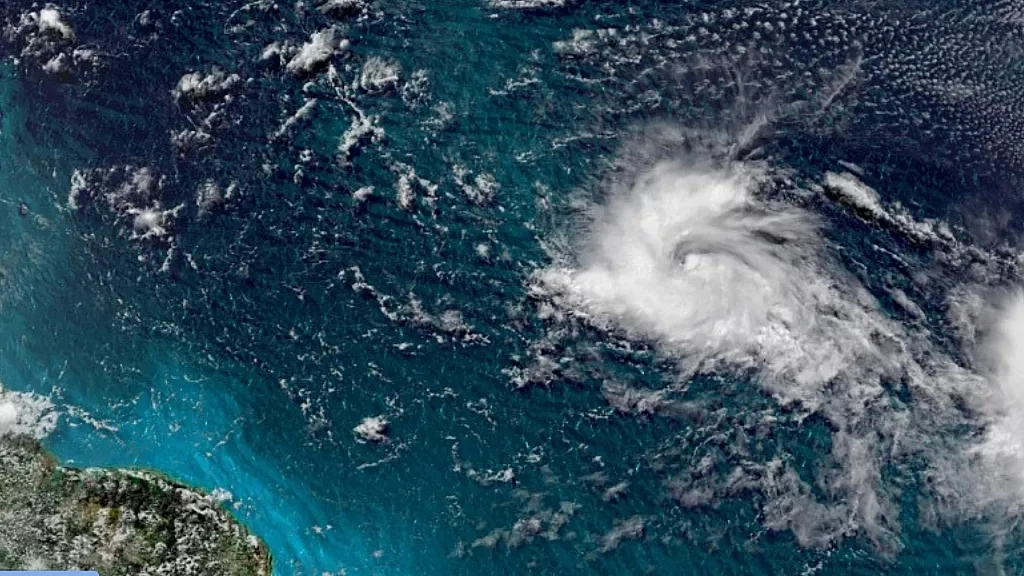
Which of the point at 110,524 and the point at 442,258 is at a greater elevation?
the point at 442,258

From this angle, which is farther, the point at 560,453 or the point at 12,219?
the point at 12,219

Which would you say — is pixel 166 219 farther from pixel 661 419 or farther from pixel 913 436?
pixel 913 436

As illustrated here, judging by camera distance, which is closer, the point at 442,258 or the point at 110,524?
the point at 110,524

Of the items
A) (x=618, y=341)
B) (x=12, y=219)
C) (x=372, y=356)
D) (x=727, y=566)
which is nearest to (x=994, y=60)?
(x=618, y=341)

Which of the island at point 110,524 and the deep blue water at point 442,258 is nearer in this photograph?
the deep blue water at point 442,258
